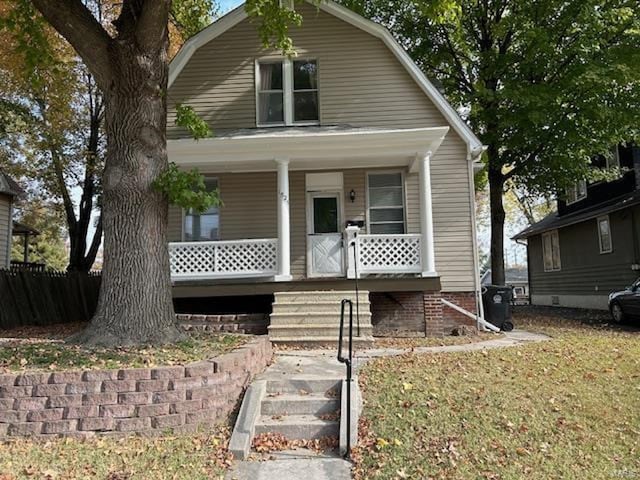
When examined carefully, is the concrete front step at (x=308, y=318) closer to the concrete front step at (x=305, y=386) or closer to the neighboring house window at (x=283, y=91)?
the concrete front step at (x=305, y=386)

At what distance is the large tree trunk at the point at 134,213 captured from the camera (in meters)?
6.44

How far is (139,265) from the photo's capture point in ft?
21.5

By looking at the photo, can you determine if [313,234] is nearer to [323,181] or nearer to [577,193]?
[323,181]

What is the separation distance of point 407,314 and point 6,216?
13.9 m

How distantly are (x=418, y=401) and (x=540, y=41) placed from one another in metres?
12.0

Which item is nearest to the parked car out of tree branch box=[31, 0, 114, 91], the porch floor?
the porch floor

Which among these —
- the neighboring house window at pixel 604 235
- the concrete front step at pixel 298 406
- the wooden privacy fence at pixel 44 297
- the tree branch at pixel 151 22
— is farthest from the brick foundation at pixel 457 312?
the wooden privacy fence at pixel 44 297

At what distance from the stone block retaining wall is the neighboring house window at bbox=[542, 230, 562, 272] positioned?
63.4 feet

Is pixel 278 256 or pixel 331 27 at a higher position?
pixel 331 27

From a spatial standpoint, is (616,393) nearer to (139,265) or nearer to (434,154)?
(139,265)

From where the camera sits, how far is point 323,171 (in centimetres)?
1200

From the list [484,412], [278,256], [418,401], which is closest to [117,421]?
[418,401]

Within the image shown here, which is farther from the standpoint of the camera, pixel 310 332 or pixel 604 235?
pixel 604 235

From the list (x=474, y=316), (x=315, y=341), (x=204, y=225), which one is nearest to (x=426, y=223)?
(x=474, y=316)
